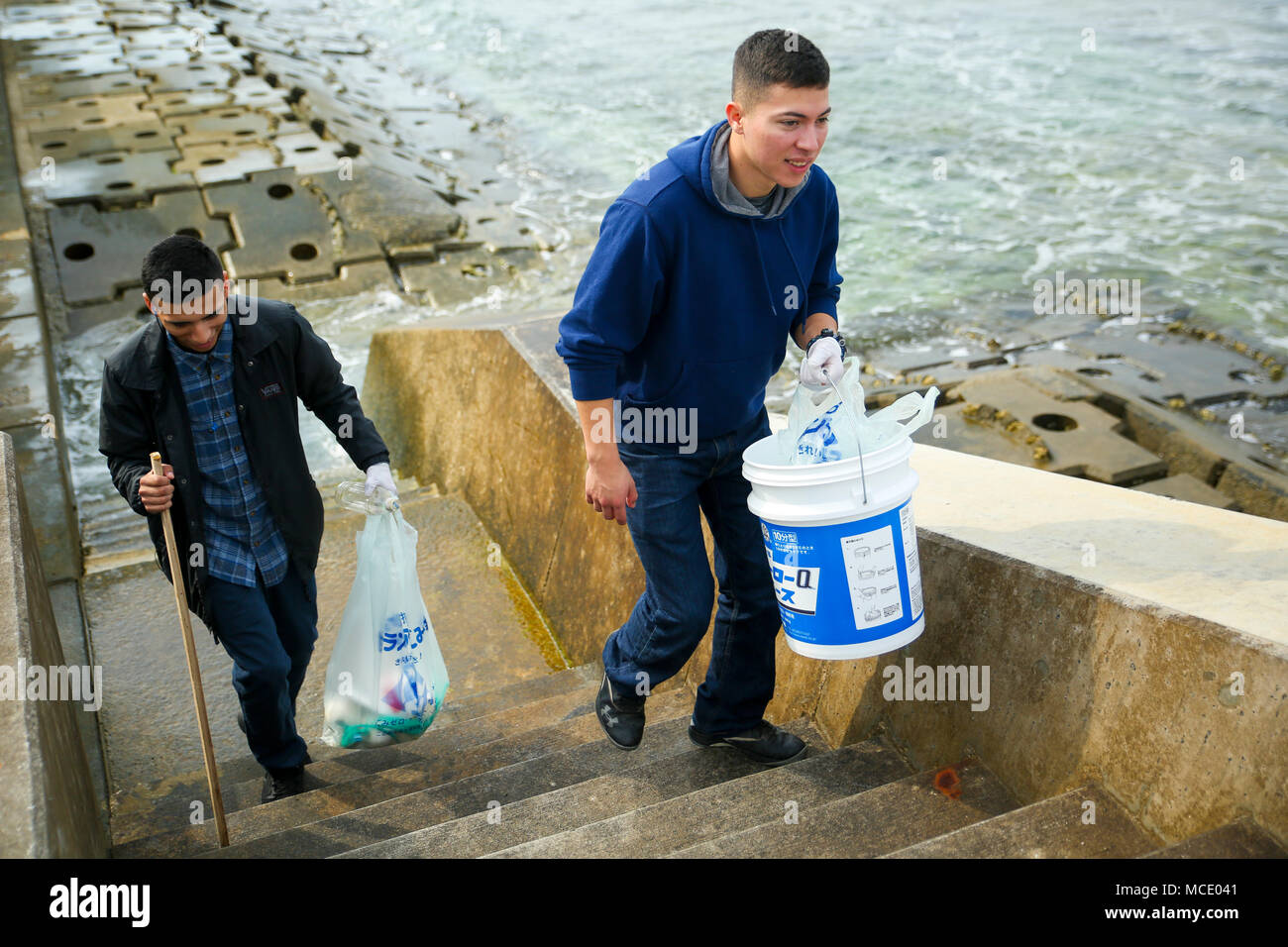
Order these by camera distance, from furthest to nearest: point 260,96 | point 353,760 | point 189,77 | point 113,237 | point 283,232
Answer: point 189,77, point 260,96, point 283,232, point 113,237, point 353,760

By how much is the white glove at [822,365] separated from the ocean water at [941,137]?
6.23 m

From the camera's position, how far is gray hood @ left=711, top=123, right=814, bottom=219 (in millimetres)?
2760

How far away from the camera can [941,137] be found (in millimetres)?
15805

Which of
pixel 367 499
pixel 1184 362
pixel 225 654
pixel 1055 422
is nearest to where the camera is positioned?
pixel 367 499

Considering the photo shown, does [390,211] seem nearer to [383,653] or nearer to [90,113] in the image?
[90,113]

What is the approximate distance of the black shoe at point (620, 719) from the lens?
3393 mm

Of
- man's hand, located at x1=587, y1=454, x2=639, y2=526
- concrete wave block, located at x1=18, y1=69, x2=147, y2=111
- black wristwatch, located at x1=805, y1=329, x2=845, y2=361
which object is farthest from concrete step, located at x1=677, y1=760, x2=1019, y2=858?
concrete wave block, located at x1=18, y1=69, x2=147, y2=111

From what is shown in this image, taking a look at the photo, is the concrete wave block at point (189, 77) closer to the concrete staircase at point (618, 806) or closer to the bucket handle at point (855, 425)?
the concrete staircase at point (618, 806)

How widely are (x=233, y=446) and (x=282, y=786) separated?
3.75 feet

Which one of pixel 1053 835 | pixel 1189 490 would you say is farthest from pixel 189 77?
pixel 1053 835

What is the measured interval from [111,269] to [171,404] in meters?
8.81

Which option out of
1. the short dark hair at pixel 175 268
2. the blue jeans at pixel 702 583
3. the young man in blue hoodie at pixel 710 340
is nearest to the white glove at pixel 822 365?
the young man in blue hoodie at pixel 710 340
